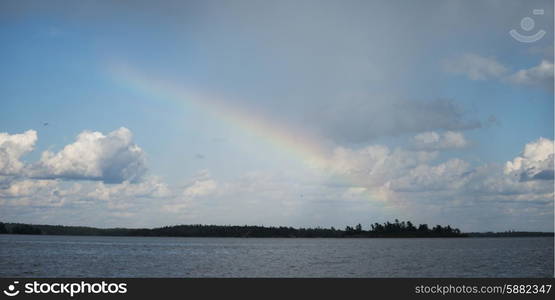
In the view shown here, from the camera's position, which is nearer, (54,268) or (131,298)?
(131,298)

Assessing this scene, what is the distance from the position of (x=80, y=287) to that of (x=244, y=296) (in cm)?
1890

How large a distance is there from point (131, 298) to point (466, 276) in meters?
59.3

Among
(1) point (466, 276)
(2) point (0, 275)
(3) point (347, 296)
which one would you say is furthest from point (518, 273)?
(2) point (0, 275)

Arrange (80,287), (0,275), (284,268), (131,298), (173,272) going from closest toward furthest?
1. (131,298)
2. (80,287)
3. (0,275)
4. (173,272)
5. (284,268)

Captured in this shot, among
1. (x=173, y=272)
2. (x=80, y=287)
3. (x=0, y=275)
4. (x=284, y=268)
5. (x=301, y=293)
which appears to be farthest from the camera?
(x=284, y=268)

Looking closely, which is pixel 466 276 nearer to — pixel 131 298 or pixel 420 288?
pixel 420 288

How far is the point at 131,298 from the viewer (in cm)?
5394

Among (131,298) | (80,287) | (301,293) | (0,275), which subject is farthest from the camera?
(0,275)

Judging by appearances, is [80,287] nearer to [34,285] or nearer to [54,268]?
[34,285]

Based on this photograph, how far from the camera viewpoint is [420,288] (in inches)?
2359

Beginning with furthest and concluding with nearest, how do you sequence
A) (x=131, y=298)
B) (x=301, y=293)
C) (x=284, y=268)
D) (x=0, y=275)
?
1. (x=284, y=268)
2. (x=0, y=275)
3. (x=301, y=293)
4. (x=131, y=298)

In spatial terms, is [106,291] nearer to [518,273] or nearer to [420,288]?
[420,288]

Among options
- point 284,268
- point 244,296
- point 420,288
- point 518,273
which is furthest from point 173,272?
point 518,273

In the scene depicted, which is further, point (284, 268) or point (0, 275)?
point (284, 268)
